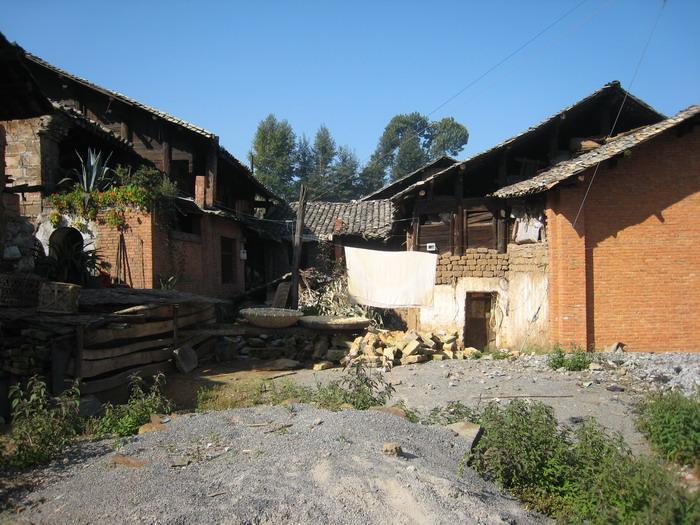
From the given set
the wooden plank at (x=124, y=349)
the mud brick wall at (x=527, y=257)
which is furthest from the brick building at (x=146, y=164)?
the mud brick wall at (x=527, y=257)

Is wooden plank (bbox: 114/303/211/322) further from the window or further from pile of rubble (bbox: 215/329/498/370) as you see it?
the window

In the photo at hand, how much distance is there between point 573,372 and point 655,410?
3919mm

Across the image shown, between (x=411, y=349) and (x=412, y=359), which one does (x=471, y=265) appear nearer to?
(x=411, y=349)

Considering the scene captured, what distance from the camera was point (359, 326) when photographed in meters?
11.8

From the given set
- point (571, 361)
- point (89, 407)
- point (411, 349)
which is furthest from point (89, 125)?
point (571, 361)

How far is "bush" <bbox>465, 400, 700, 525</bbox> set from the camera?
3460 millimetres

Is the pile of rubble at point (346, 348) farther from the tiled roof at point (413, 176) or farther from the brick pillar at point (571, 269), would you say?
the tiled roof at point (413, 176)

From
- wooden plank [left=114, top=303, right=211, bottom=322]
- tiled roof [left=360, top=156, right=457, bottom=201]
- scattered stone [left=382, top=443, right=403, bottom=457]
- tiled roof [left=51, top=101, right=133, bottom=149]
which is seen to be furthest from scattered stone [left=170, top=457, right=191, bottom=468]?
tiled roof [left=360, top=156, right=457, bottom=201]

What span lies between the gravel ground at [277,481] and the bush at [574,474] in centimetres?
25

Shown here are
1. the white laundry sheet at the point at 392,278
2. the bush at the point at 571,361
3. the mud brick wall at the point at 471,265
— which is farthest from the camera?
the white laundry sheet at the point at 392,278

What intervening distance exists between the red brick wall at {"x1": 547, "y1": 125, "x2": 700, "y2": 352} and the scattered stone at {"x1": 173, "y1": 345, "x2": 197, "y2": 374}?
8.25 metres

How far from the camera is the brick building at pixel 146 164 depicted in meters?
12.3

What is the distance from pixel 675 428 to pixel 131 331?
7919 mm

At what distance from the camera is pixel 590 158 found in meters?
11.1
